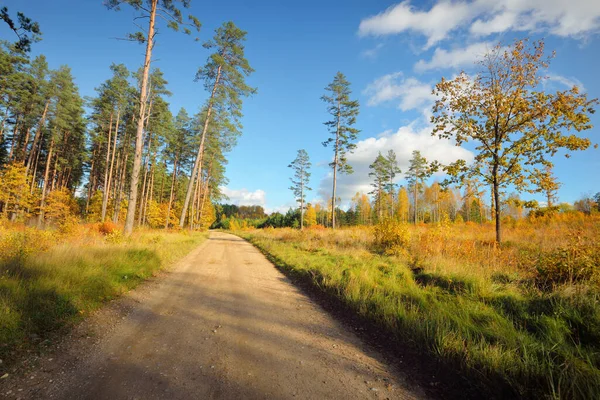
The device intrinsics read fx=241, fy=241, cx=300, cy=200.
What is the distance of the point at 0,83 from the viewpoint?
2138 cm

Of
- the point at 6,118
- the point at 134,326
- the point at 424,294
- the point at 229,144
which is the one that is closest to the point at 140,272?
the point at 134,326

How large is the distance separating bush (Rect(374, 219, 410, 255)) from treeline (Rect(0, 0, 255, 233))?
39.1 ft

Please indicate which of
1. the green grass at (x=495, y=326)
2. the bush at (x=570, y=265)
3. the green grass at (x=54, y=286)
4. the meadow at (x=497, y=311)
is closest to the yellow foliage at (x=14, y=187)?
the green grass at (x=54, y=286)

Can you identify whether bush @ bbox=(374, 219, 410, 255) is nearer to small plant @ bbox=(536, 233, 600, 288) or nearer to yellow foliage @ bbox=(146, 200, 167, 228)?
small plant @ bbox=(536, 233, 600, 288)

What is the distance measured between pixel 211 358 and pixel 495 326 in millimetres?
3981

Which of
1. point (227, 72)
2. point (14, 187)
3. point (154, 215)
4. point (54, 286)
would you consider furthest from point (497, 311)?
point (154, 215)

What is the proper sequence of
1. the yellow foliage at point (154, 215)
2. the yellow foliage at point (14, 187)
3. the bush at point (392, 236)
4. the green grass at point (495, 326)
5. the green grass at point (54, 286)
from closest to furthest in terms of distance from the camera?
the green grass at point (495, 326), the green grass at point (54, 286), the bush at point (392, 236), the yellow foliage at point (14, 187), the yellow foliage at point (154, 215)

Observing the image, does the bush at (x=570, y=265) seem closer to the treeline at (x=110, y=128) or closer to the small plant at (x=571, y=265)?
the small plant at (x=571, y=265)

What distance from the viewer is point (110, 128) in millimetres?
25516

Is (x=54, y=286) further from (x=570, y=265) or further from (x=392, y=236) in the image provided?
(x=392, y=236)

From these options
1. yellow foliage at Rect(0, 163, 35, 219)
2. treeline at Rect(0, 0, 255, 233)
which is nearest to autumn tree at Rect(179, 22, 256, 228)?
treeline at Rect(0, 0, 255, 233)

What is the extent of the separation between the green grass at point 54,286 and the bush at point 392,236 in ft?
30.3

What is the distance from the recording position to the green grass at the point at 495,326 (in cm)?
246

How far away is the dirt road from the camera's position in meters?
2.51
